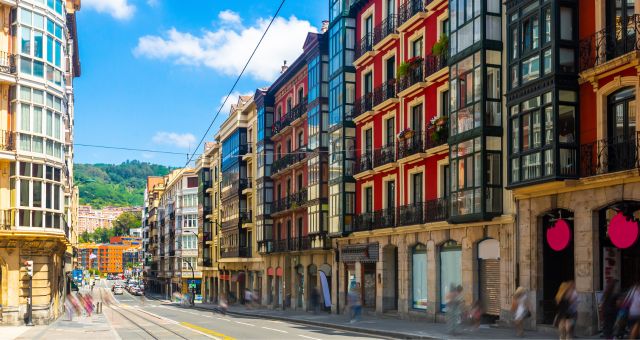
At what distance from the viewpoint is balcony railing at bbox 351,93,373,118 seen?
4259 centimetres

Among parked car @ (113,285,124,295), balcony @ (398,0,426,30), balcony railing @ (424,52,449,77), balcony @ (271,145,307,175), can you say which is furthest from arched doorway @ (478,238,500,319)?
parked car @ (113,285,124,295)

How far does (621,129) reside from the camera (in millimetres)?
23328

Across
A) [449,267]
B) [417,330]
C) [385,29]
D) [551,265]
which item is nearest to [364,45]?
[385,29]

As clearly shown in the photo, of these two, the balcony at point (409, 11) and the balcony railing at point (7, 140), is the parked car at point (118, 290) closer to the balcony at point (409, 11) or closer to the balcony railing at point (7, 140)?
the balcony railing at point (7, 140)

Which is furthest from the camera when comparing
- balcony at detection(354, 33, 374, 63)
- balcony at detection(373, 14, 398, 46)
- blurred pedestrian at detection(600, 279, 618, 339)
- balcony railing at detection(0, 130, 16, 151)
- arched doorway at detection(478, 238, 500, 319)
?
balcony at detection(354, 33, 374, 63)

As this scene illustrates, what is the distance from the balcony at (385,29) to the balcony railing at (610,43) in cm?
1546

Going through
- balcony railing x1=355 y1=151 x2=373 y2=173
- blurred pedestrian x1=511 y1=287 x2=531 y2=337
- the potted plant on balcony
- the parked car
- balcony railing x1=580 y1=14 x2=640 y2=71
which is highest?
the potted plant on balcony

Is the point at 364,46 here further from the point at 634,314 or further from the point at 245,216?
the point at 245,216

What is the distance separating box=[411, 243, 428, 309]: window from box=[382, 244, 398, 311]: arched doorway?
8.05 feet

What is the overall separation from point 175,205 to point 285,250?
65.3m

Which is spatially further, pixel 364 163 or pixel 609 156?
pixel 364 163

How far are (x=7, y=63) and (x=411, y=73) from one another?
19.1 metres

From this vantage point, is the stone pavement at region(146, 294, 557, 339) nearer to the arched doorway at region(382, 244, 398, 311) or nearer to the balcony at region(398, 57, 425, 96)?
the arched doorway at region(382, 244, 398, 311)

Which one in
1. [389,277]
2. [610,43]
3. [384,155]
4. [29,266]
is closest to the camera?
[610,43]
